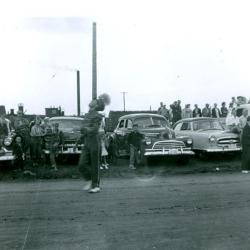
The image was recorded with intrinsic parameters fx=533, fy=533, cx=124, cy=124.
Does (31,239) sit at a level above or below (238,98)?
below

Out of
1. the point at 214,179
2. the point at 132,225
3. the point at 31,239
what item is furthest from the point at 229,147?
the point at 31,239

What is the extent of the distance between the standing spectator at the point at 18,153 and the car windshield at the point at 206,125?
682 cm

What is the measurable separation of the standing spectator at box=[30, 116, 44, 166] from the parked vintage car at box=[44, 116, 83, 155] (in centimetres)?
30

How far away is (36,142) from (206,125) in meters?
6.44

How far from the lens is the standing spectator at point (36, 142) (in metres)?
15.7

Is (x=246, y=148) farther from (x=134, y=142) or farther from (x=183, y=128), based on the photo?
(x=183, y=128)

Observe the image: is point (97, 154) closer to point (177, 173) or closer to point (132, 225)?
point (132, 225)

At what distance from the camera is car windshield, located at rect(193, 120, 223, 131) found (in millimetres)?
18953

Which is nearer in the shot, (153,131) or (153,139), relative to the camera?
(153,139)

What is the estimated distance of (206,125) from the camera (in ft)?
62.5

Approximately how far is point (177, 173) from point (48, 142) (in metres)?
4.02

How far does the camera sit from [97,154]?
34.2 feet

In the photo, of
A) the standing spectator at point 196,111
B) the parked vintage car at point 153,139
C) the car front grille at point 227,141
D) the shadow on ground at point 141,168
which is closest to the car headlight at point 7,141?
the shadow on ground at point 141,168

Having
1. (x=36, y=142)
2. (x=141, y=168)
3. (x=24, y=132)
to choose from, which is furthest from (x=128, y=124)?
(x=24, y=132)
